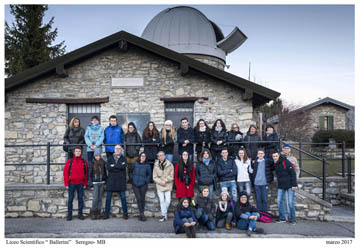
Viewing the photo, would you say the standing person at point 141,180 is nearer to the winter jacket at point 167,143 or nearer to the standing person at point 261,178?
the winter jacket at point 167,143

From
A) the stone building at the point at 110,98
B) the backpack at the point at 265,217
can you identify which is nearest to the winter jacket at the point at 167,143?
the stone building at the point at 110,98

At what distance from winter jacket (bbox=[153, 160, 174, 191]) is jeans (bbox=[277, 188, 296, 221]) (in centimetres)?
249

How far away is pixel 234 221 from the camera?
563 cm

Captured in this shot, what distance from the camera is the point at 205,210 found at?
556cm

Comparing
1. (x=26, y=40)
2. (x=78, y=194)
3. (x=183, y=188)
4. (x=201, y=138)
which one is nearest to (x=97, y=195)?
(x=78, y=194)

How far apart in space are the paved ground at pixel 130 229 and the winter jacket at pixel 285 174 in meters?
0.87

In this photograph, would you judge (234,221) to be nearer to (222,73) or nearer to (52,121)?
(222,73)

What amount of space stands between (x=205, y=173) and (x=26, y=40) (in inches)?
578

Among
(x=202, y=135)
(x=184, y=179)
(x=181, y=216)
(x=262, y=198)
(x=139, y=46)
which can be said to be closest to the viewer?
(x=181, y=216)

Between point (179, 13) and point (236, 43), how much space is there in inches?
145

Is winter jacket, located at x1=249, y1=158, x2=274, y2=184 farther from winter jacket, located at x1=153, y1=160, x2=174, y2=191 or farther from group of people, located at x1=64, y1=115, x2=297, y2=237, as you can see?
winter jacket, located at x1=153, y1=160, x2=174, y2=191

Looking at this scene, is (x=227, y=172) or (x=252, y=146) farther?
(x=252, y=146)

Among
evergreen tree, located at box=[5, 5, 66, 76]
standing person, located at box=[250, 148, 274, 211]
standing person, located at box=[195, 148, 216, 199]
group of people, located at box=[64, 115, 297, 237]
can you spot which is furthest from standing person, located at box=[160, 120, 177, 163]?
evergreen tree, located at box=[5, 5, 66, 76]

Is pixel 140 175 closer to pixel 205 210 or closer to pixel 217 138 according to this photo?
pixel 205 210
